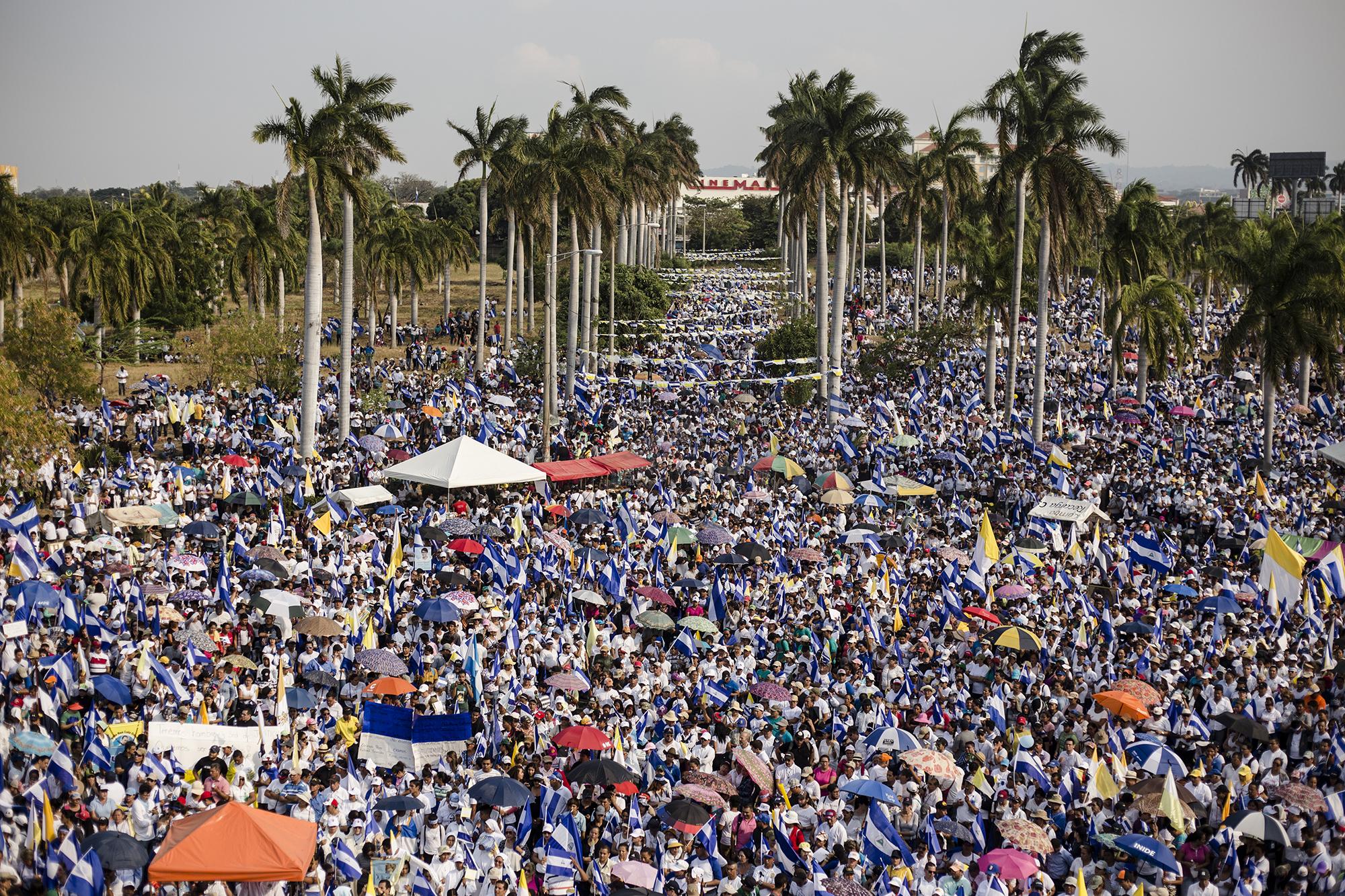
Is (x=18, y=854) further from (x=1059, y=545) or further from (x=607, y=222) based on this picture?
(x=607, y=222)

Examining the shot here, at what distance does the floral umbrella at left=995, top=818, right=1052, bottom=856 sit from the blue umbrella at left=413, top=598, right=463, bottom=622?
911 cm

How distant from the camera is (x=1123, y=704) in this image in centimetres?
1727

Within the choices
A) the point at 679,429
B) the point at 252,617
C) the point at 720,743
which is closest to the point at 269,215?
the point at 679,429

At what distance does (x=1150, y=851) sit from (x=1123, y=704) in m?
4.03

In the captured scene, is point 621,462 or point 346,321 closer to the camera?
point 621,462

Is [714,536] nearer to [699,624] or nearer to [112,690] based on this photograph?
[699,624]

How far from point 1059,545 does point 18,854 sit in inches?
787

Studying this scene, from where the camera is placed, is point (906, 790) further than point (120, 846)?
Yes

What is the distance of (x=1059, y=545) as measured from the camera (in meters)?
26.6

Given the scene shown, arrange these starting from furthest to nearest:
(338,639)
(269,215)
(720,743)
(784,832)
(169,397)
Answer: (269,215) < (169,397) < (338,639) < (720,743) < (784,832)

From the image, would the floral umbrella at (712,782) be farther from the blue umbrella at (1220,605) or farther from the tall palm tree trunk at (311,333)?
the tall palm tree trunk at (311,333)

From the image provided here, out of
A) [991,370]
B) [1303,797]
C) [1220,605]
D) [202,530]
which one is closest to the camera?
[1303,797]

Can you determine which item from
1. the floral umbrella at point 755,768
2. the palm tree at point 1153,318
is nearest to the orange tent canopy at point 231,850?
the floral umbrella at point 755,768

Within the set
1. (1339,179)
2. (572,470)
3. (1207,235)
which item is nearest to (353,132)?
(572,470)
